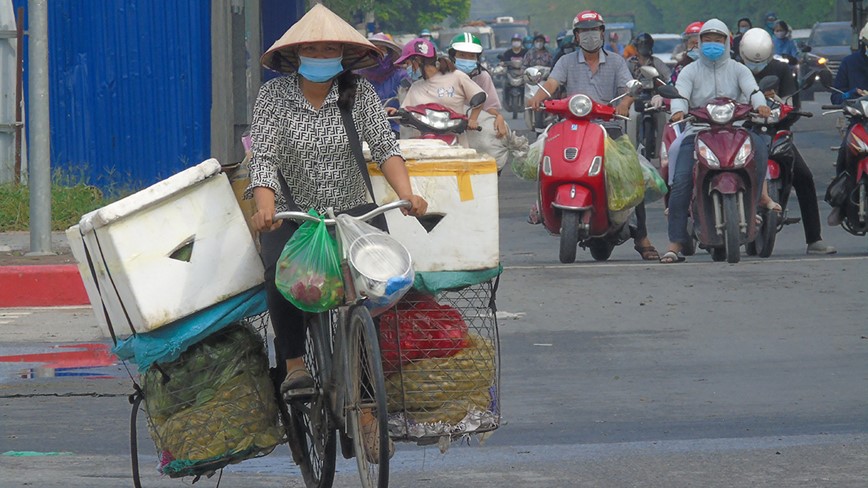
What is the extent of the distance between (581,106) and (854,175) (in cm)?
224

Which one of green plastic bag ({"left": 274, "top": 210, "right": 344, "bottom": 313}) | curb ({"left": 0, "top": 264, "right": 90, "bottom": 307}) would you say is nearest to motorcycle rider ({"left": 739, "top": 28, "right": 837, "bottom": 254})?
curb ({"left": 0, "top": 264, "right": 90, "bottom": 307})

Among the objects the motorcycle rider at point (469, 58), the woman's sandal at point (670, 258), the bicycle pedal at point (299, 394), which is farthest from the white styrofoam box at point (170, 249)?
the motorcycle rider at point (469, 58)

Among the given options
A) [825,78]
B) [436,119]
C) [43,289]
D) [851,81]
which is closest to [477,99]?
[436,119]

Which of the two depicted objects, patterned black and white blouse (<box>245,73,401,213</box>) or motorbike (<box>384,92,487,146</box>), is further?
motorbike (<box>384,92,487,146</box>)

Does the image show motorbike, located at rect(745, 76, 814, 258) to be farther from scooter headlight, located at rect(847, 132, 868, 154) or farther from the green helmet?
the green helmet

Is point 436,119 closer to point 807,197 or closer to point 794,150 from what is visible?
point 794,150

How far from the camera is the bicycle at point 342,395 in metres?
5.03

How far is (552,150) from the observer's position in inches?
475

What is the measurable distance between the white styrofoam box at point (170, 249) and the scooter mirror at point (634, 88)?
698cm

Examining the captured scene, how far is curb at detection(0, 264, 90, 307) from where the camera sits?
11.1 m

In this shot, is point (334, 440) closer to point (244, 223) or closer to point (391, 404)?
point (391, 404)

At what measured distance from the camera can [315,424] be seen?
18.3 ft

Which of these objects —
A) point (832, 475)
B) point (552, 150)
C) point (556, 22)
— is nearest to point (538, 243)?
point (552, 150)

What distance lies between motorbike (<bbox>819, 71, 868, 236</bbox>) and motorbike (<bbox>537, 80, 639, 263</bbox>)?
1.67 meters
